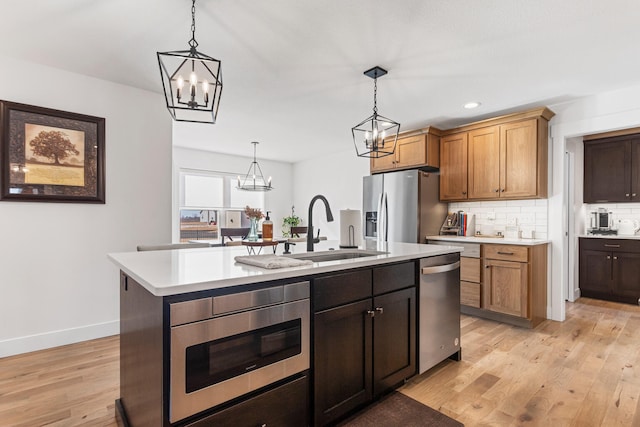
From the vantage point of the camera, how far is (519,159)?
368 cm

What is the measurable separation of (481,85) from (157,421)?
3614 mm

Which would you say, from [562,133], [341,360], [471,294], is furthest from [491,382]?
[562,133]

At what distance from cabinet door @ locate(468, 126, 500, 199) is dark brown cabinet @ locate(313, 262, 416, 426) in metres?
2.39

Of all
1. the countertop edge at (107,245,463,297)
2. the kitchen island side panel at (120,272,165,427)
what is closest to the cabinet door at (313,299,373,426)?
the countertop edge at (107,245,463,297)

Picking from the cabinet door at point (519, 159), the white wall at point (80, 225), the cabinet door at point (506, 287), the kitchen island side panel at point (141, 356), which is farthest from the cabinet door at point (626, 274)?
the white wall at point (80, 225)

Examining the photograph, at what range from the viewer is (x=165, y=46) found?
2480mm

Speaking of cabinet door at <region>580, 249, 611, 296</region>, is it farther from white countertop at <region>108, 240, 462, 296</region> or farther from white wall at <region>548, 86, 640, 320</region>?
white countertop at <region>108, 240, 462, 296</region>

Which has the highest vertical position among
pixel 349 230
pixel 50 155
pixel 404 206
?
pixel 50 155

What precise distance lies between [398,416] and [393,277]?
781 millimetres

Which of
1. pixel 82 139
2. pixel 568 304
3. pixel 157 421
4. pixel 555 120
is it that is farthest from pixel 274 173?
pixel 157 421

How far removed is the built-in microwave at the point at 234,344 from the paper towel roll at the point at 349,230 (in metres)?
0.88

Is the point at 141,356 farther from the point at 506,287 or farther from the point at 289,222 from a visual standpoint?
the point at 289,222

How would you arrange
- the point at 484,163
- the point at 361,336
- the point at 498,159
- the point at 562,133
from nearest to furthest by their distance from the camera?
the point at 361,336 → the point at 562,133 → the point at 498,159 → the point at 484,163

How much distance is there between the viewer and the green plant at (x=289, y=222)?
7273mm
